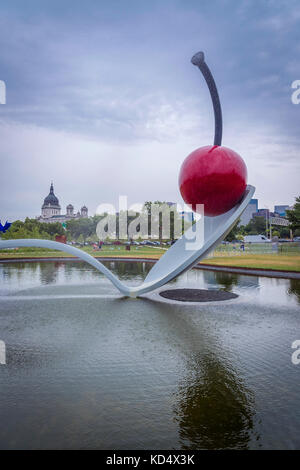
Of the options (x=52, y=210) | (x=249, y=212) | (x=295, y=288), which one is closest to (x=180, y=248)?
(x=295, y=288)

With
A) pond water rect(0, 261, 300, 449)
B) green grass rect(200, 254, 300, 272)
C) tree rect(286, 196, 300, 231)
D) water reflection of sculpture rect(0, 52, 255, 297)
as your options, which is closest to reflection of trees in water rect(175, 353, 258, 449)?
pond water rect(0, 261, 300, 449)

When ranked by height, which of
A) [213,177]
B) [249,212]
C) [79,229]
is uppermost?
[249,212]

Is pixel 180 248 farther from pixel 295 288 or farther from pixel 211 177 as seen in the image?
pixel 295 288

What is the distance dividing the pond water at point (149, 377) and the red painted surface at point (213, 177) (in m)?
3.42

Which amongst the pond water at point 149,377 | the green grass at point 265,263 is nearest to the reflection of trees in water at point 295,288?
the green grass at point 265,263

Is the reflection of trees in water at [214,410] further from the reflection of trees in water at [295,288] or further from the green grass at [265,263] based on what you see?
the green grass at [265,263]

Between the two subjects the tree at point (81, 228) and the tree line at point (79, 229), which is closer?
the tree line at point (79, 229)

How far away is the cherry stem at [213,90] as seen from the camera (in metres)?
11.1

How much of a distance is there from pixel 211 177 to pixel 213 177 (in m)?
0.06

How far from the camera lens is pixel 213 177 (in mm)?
10266

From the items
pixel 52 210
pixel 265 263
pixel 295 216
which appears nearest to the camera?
pixel 265 263

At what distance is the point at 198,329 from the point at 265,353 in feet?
7.00

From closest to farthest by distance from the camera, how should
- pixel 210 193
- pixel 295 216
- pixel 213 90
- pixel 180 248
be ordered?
pixel 210 193 < pixel 213 90 < pixel 180 248 < pixel 295 216
